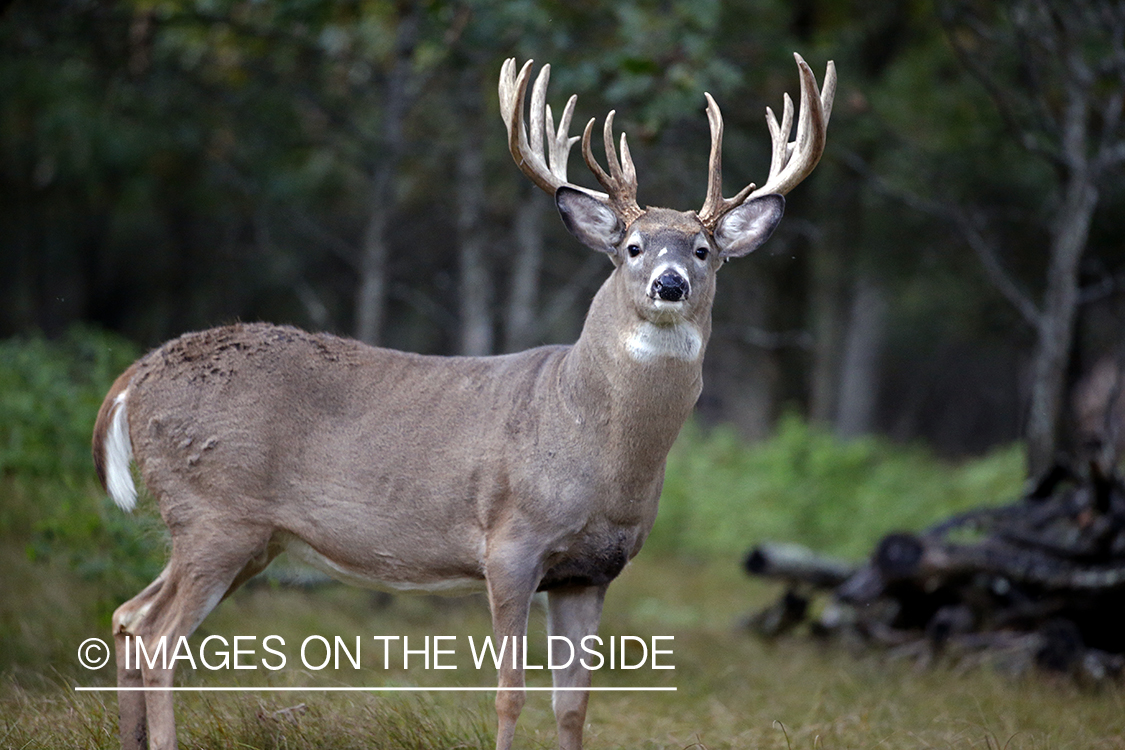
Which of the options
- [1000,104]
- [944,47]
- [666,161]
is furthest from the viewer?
[944,47]

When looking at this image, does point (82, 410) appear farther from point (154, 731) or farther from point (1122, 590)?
point (1122, 590)

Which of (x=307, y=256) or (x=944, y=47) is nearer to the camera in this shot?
(x=944, y=47)

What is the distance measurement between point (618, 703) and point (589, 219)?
9.33 feet

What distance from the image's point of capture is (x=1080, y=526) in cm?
723

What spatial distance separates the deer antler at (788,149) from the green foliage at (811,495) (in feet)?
25.6

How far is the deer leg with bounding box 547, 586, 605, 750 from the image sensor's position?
184 inches

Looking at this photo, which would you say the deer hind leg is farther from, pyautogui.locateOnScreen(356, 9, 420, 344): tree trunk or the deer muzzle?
pyautogui.locateOnScreen(356, 9, 420, 344): tree trunk

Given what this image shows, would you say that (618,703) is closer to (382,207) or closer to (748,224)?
(748,224)

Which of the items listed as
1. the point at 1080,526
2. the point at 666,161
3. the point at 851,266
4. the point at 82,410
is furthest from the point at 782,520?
the point at 82,410

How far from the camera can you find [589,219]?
15.4 ft

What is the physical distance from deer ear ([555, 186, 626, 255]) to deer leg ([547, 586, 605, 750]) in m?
1.35

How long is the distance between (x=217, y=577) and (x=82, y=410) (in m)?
4.27

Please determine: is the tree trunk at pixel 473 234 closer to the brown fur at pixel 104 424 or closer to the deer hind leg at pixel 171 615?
the brown fur at pixel 104 424

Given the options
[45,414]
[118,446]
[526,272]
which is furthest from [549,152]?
[526,272]
